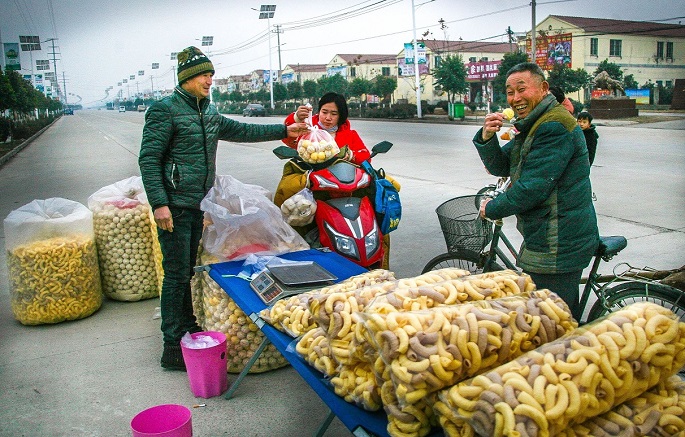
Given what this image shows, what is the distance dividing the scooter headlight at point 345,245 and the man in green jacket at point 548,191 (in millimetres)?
1215

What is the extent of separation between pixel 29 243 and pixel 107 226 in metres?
0.64

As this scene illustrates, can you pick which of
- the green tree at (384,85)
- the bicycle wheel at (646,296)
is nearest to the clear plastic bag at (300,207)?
the bicycle wheel at (646,296)

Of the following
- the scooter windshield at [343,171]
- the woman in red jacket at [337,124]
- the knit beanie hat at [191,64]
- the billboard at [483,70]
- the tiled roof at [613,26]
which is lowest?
the scooter windshield at [343,171]

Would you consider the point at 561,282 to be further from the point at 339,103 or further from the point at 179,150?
the point at 339,103

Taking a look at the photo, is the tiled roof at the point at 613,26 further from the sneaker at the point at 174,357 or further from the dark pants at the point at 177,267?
the sneaker at the point at 174,357

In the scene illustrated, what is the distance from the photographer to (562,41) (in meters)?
46.3

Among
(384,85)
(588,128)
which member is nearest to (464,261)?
(588,128)

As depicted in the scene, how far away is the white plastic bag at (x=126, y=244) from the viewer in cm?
509

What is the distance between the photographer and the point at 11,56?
33031mm

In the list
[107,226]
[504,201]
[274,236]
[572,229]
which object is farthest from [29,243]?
[572,229]

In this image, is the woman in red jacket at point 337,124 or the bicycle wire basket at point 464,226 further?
the woman in red jacket at point 337,124

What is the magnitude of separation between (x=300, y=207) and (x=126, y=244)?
185cm

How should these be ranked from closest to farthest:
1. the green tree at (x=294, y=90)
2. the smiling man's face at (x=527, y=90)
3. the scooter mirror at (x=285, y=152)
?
the smiling man's face at (x=527, y=90), the scooter mirror at (x=285, y=152), the green tree at (x=294, y=90)

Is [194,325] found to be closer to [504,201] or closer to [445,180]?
[504,201]
